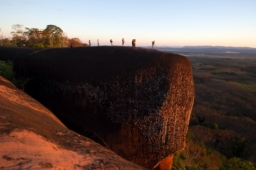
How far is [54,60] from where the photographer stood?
9.65 meters

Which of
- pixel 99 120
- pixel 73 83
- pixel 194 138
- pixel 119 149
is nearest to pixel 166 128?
pixel 119 149

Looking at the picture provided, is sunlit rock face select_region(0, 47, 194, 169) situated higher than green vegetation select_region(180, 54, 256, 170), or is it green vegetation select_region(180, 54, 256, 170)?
sunlit rock face select_region(0, 47, 194, 169)

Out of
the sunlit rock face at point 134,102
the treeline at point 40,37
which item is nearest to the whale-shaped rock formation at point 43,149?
the sunlit rock face at point 134,102

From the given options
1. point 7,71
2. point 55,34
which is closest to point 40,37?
point 55,34

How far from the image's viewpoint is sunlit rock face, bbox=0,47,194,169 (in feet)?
25.1

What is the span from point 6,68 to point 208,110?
64.8ft

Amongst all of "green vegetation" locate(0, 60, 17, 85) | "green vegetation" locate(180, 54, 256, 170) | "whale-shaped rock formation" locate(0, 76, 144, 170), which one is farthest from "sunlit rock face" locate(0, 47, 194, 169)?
"green vegetation" locate(0, 60, 17, 85)

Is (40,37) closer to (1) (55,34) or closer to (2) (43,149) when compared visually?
(1) (55,34)

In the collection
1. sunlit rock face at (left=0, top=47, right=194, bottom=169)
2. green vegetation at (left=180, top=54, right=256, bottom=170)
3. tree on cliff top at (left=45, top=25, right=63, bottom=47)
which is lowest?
green vegetation at (left=180, top=54, right=256, bottom=170)

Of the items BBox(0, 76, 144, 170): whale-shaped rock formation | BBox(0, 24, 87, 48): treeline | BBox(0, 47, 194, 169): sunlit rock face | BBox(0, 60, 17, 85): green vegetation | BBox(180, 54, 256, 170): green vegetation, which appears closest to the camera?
BBox(0, 76, 144, 170): whale-shaped rock formation

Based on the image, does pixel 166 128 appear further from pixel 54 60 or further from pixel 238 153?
pixel 238 153

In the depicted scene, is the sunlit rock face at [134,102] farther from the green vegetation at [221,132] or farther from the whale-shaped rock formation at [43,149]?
the whale-shaped rock formation at [43,149]

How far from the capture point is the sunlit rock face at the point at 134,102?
7.65 m

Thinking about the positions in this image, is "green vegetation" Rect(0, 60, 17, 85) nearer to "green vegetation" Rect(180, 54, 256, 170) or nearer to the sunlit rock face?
the sunlit rock face
